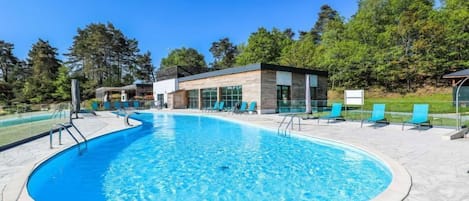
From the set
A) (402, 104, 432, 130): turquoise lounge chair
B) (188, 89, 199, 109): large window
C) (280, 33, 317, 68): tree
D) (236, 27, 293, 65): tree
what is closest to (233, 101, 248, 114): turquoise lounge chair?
(188, 89, 199, 109): large window

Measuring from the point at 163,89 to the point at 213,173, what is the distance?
80.3 ft

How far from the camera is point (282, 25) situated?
46875 mm

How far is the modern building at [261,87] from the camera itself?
17375 mm

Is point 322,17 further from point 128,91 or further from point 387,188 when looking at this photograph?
point 387,188

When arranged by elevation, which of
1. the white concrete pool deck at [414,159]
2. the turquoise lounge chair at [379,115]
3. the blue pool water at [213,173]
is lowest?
the blue pool water at [213,173]

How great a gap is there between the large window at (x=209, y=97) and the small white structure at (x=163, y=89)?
4.90 m

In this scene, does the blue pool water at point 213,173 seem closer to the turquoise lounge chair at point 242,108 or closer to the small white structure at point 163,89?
the turquoise lounge chair at point 242,108

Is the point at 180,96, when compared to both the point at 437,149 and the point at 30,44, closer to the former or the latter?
the point at 437,149

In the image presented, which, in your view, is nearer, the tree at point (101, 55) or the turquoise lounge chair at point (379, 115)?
the turquoise lounge chair at point (379, 115)

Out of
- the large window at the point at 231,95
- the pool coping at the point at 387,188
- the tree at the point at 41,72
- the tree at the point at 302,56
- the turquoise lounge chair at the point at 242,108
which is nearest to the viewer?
the pool coping at the point at 387,188

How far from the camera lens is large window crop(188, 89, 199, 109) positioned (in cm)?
2420

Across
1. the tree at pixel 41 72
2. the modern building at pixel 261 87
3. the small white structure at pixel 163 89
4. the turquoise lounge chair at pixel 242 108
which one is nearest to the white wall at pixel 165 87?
the small white structure at pixel 163 89

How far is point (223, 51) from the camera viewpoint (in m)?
53.7

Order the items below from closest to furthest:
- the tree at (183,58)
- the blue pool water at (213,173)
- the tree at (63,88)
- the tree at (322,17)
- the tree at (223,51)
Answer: the blue pool water at (213,173)
the tree at (63,88)
the tree at (322,17)
the tree at (223,51)
the tree at (183,58)
